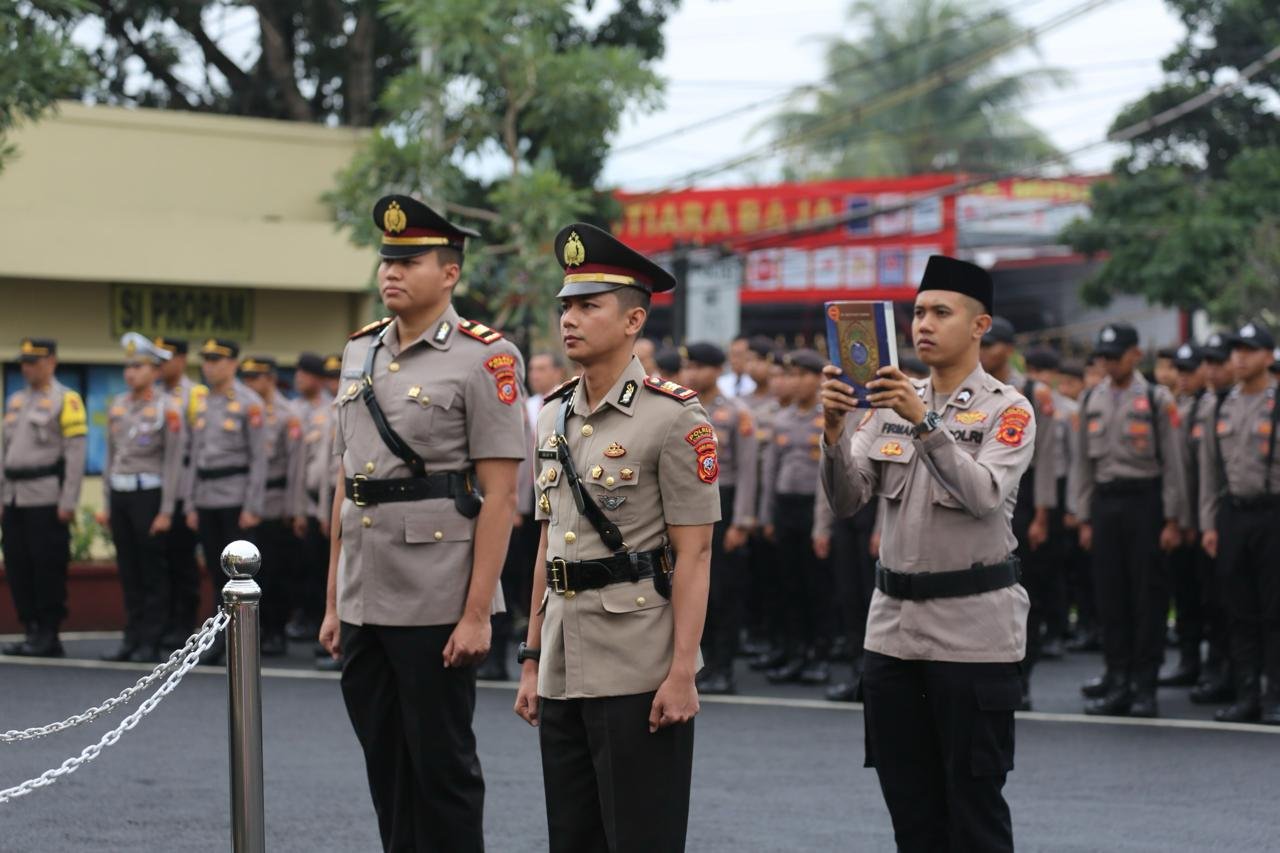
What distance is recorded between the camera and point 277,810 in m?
7.39

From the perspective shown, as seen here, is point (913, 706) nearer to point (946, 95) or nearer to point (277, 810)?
point (277, 810)

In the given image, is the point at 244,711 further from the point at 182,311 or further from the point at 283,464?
the point at 182,311

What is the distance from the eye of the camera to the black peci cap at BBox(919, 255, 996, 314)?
17.6 feet

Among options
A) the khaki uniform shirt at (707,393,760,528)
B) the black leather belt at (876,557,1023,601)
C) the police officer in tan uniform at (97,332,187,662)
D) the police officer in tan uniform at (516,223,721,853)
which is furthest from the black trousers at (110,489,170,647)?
the police officer in tan uniform at (516,223,721,853)

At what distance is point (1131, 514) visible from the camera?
1037cm

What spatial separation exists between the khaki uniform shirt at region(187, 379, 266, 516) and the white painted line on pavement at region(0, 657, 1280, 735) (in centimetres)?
121

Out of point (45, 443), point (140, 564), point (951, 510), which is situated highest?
point (45, 443)

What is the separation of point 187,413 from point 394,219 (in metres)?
7.76

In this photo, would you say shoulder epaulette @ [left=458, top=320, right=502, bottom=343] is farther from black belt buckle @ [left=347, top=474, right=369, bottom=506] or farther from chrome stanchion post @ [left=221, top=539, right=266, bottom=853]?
chrome stanchion post @ [left=221, top=539, right=266, bottom=853]

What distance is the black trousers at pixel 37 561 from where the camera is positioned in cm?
1253

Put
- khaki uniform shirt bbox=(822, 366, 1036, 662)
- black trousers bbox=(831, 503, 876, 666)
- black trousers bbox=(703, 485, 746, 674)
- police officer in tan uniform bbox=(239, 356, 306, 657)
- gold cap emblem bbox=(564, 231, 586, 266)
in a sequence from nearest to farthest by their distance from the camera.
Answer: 1. gold cap emblem bbox=(564, 231, 586, 266)
2. khaki uniform shirt bbox=(822, 366, 1036, 662)
3. black trousers bbox=(831, 503, 876, 666)
4. black trousers bbox=(703, 485, 746, 674)
5. police officer in tan uniform bbox=(239, 356, 306, 657)

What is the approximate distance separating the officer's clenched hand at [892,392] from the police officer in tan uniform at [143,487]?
8.38m

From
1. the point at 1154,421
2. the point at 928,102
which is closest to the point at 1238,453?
the point at 1154,421

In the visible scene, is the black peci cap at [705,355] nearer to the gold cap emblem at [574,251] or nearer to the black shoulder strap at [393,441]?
the black shoulder strap at [393,441]
